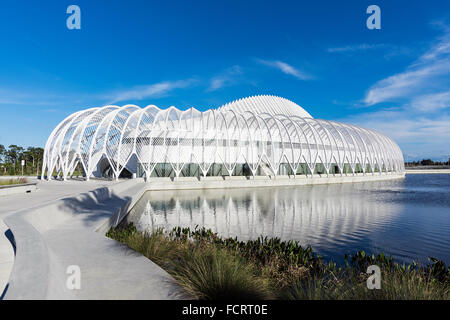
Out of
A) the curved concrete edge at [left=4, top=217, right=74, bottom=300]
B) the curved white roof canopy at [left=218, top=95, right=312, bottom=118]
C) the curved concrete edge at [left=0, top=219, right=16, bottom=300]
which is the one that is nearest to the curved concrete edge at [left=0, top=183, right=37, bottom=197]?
the curved concrete edge at [left=0, top=219, right=16, bottom=300]

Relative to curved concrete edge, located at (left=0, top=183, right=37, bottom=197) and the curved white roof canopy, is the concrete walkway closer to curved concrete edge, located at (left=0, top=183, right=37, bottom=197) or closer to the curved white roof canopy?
curved concrete edge, located at (left=0, top=183, right=37, bottom=197)

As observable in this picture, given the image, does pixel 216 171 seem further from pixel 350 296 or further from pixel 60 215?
pixel 350 296

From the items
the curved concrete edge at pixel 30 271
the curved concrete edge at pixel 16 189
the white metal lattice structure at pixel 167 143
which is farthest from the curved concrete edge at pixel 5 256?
the white metal lattice structure at pixel 167 143

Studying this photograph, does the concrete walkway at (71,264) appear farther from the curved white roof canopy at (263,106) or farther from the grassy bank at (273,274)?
the curved white roof canopy at (263,106)

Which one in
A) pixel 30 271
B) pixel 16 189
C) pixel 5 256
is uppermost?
pixel 30 271

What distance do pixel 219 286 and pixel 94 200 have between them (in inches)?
429

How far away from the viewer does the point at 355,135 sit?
2219 inches

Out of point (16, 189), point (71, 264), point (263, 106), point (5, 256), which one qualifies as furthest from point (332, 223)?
point (263, 106)

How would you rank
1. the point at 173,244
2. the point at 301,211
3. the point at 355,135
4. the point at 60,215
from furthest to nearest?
the point at 355,135, the point at 301,211, the point at 60,215, the point at 173,244

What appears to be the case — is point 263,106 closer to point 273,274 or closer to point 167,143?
point 167,143

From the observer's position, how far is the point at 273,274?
20.6 feet

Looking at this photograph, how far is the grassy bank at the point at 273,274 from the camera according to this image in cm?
433

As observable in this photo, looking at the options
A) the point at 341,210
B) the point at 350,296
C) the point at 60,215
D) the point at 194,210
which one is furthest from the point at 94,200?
the point at 341,210

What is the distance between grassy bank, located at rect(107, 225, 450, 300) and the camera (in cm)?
433
